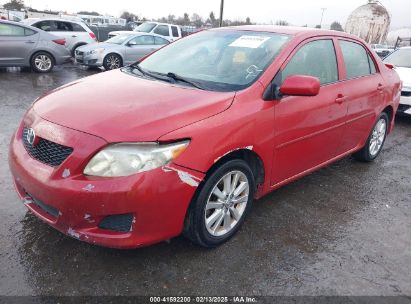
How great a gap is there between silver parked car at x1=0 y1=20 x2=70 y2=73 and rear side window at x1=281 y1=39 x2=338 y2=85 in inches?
353

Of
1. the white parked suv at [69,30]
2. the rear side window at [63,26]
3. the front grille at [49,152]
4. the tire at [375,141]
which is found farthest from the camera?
the rear side window at [63,26]

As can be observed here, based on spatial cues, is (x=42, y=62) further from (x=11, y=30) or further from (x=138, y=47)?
(x=138, y=47)

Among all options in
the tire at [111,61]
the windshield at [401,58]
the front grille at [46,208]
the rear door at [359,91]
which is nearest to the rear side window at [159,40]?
the tire at [111,61]

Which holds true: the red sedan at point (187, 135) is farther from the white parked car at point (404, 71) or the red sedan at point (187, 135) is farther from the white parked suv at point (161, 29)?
the white parked suv at point (161, 29)

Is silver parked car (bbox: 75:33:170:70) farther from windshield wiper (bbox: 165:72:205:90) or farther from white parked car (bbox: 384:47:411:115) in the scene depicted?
windshield wiper (bbox: 165:72:205:90)

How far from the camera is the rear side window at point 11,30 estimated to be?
9.86 meters

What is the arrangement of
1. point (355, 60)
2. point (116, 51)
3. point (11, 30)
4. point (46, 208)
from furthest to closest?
point (116, 51)
point (11, 30)
point (355, 60)
point (46, 208)

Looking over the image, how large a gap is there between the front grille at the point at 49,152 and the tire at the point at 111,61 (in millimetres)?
9810

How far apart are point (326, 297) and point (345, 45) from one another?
109 inches

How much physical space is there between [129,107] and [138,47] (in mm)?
10395

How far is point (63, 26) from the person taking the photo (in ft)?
44.9

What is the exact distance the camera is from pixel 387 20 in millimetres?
49344

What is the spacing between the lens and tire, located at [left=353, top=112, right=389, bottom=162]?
483 cm

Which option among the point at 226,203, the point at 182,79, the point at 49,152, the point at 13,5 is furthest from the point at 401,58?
the point at 13,5
